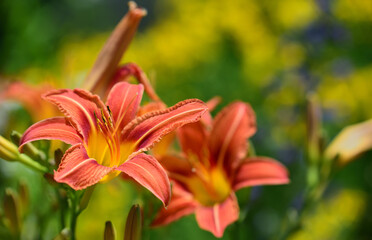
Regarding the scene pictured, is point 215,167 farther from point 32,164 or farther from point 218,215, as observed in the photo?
point 32,164

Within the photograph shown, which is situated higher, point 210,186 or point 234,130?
point 234,130

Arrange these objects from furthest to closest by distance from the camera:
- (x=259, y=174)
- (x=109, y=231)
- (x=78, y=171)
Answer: (x=259, y=174), (x=109, y=231), (x=78, y=171)

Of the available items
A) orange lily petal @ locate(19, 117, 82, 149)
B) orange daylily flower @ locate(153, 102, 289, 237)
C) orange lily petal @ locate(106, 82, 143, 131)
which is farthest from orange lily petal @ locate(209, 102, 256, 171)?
orange lily petal @ locate(19, 117, 82, 149)

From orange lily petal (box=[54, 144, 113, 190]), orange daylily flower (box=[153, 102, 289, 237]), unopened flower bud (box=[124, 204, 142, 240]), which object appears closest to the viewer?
orange lily petal (box=[54, 144, 113, 190])

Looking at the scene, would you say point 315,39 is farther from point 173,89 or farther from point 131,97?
point 131,97

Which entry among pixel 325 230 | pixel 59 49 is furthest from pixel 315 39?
pixel 59 49

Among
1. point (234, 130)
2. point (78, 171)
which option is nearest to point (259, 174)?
point (234, 130)

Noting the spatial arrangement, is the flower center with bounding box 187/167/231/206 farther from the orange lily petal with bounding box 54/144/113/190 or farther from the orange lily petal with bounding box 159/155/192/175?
the orange lily petal with bounding box 54/144/113/190
